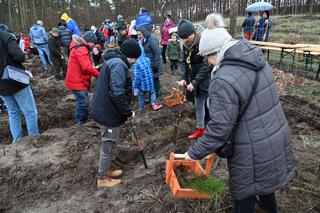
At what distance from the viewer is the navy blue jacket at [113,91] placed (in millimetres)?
2918

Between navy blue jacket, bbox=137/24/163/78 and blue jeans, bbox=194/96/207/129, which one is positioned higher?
navy blue jacket, bbox=137/24/163/78

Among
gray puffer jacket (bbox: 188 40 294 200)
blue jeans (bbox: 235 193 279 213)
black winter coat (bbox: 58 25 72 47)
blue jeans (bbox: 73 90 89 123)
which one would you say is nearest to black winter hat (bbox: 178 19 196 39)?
gray puffer jacket (bbox: 188 40 294 200)

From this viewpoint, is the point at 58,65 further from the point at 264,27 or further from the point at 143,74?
the point at 264,27

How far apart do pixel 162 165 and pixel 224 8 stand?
29.4 feet

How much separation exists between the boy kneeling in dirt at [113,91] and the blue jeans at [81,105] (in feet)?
6.86

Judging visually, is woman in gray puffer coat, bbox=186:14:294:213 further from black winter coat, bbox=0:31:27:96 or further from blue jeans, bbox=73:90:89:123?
blue jeans, bbox=73:90:89:123

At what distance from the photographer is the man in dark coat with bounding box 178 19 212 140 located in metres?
3.56

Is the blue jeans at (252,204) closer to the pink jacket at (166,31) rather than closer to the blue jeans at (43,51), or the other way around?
the pink jacket at (166,31)

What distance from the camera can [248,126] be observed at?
1896 millimetres

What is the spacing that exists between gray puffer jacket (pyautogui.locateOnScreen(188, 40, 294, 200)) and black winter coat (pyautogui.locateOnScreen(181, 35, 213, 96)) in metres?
1.80

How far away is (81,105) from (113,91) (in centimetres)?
254

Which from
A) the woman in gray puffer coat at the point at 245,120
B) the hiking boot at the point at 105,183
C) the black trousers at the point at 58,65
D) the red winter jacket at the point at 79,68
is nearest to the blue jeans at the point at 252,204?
the woman in gray puffer coat at the point at 245,120

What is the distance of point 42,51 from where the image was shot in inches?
423

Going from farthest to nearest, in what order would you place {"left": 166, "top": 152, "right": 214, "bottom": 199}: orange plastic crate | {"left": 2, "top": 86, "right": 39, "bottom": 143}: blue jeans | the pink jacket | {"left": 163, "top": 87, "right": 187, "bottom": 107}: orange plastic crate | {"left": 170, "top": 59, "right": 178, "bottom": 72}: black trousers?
the pink jacket → {"left": 170, "top": 59, "right": 178, "bottom": 72}: black trousers → {"left": 163, "top": 87, "right": 187, "bottom": 107}: orange plastic crate → {"left": 2, "top": 86, "right": 39, "bottom": 143}: blue jeans → {"left": 166, "top": 152, "right": 214, "bottom": 199}: orange plastic crate
